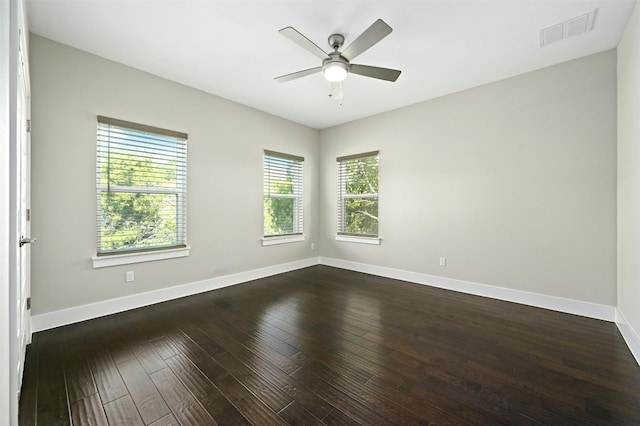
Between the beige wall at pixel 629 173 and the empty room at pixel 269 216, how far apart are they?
0.04 m

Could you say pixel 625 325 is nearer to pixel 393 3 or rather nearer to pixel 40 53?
pixel 393 3

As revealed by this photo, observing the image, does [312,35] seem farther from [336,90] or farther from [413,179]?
[413,179]

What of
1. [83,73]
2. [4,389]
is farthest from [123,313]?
[83,73]

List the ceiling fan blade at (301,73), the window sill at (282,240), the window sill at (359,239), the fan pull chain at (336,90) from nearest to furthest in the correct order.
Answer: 1. the ceiling fan blade at (301,73)
2. the fan pull chain at (336,90)
3. the window sill at (282,240)
4. the window sill at (359,239)

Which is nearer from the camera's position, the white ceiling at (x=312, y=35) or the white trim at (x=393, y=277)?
the white ceiling at (x=312, y=35)

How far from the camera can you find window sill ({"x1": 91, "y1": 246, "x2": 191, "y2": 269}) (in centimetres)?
286

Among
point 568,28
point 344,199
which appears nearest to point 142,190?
point 344,199

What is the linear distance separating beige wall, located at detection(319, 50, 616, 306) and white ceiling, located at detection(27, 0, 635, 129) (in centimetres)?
38

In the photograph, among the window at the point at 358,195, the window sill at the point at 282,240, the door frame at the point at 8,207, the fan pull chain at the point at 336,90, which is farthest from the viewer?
the window at the point at 358,195

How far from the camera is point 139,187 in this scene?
315 cm

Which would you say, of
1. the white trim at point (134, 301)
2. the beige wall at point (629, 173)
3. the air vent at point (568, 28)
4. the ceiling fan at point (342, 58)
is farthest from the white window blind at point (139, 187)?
the beige wall at point (629, 173)

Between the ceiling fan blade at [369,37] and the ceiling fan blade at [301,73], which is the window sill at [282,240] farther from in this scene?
the ceiling fan blade at [369,37]

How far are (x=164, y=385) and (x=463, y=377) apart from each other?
2024mm

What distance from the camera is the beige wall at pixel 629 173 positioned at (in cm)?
217
